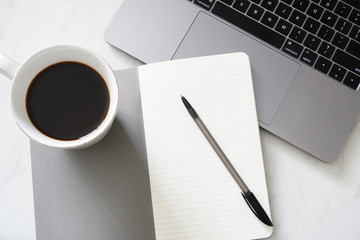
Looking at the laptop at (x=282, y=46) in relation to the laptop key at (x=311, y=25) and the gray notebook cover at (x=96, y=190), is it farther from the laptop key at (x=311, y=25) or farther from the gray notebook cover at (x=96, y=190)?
the gray notebook cover at (x=96, y=190)

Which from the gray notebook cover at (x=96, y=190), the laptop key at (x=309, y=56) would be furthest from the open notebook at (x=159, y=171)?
the laptop key at (x=309, y=56)

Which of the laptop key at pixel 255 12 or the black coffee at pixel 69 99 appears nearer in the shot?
the black coffee at pixel 69 99

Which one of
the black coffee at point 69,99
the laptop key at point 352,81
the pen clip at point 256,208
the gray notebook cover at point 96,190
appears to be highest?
the laptop key at point 352,81

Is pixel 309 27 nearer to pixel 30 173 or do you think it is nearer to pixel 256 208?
pixel 256 208

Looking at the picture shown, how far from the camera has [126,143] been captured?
0.53 meters

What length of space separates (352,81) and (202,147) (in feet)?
0.83

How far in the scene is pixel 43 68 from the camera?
1.46 feet

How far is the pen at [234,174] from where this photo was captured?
1.70 feet

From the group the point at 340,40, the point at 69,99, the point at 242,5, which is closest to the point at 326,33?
the point at 340,40

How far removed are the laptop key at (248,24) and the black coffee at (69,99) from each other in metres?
0.23

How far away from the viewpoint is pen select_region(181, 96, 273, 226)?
0.52 metres

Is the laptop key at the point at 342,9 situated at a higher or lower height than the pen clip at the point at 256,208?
higher

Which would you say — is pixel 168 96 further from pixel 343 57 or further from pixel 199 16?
pixel 343 57

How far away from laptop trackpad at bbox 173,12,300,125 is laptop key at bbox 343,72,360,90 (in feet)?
0.26
